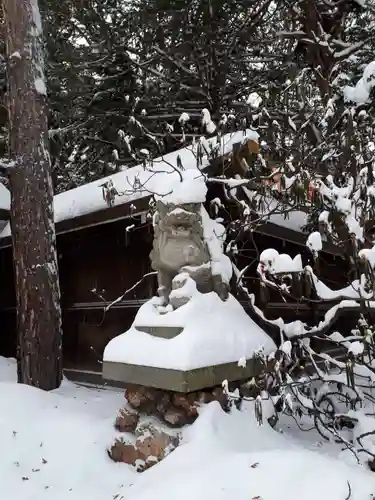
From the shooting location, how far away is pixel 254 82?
7773 mm

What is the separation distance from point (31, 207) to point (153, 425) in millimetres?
3087

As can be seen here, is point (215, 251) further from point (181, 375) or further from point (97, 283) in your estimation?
point (97, 283)

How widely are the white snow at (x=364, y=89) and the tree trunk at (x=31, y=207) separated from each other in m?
3.72

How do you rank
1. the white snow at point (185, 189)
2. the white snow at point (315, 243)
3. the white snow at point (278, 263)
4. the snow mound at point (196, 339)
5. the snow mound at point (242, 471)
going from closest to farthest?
the snow mound at point (242, 471) → the white snow at point (315, 243) → the white snow at point (278, 263) → the snow mound at point (196, 339) → the white snow at point (185, 189)

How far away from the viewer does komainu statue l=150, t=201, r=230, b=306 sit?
3.89 meters

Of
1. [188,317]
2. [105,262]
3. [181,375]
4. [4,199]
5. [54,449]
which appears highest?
[4,199]

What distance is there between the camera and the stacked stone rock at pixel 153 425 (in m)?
3.63

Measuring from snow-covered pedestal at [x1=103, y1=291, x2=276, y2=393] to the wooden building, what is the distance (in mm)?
1720

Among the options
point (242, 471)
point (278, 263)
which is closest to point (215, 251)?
point (278, 263)

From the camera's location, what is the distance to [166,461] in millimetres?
3215

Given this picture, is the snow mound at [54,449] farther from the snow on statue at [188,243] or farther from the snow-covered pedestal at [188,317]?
the snow on statue at [188,243]

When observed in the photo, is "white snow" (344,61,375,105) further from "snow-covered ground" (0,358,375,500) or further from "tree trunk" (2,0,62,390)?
"tree trunk" (2,0,62,390)

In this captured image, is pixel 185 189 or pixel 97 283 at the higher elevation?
pixel 185 189

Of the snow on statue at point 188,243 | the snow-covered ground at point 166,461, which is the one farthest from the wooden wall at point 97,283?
the snow on statue at point 188,243
